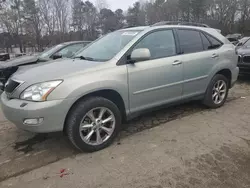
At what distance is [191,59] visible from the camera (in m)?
3.99

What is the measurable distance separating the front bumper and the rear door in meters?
2.14

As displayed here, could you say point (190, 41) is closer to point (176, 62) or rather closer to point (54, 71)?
point (176, 62)

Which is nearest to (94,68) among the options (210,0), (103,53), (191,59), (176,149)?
(103,53)

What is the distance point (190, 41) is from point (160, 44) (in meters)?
0.71

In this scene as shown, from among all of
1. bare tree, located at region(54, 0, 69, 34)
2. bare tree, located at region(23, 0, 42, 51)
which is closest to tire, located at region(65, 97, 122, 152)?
bare tree, located at region(23, 0, 42, 51)

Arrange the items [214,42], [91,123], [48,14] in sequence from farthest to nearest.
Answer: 1. [48,14]
2. [214,42]
3. [91,123]

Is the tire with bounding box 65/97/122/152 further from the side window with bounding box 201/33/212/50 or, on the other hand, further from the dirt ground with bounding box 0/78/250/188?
the side window with bounding box 201/33/212/50

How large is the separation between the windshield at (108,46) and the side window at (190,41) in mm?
884

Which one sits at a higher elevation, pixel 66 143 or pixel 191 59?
pixel 191 59

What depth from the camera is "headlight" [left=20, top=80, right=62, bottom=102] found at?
2732mm

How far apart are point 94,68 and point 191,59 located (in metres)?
1.81

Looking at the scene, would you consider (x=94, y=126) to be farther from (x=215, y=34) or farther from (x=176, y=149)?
(x=215, y=34)

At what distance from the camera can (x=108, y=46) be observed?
12.3 ft

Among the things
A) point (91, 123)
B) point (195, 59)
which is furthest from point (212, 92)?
point (91, 123)
